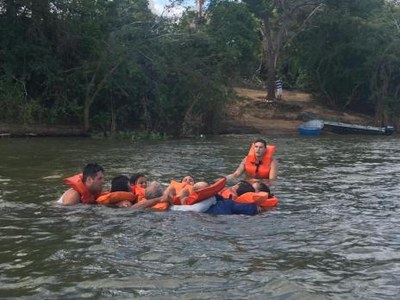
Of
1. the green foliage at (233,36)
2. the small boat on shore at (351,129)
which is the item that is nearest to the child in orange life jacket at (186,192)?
the green foliage at (233,36)

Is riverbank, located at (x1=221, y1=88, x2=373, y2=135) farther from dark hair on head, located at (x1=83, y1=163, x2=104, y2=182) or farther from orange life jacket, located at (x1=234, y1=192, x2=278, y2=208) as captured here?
dark hair on head, located at (x1=83, y1=163, x2=104, y2=182)

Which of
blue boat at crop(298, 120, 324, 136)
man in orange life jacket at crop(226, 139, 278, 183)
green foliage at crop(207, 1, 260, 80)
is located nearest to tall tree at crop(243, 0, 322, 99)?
green foliage at crop(207, 1, 260, 80)

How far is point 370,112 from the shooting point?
36.9 meters

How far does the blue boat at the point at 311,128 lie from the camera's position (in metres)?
28.2

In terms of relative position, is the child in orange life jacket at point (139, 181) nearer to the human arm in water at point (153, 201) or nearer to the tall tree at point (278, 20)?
the human arm in water at point (153, 201)

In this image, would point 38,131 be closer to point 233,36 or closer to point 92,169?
point 233,36

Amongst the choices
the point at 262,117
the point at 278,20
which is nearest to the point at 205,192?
the point at 262,117

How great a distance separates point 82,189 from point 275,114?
23.8 m

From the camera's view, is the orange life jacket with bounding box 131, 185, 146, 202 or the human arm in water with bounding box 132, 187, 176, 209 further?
the orange life jacket with bounding box 131, 185, 146, 202

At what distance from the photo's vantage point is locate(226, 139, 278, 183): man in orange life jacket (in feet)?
42.1

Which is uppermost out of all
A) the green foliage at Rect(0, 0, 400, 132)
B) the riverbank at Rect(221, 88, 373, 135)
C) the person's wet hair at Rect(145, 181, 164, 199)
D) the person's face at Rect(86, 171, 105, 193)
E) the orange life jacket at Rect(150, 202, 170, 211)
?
the green foliage at Rect(0, 0, 400, 132)

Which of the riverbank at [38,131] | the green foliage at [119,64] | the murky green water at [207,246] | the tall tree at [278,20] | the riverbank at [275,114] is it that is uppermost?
the tall tree at [278,20]

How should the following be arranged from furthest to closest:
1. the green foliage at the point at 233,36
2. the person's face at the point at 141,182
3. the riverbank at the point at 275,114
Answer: the riverbank at the point at 275,114 → the green foliage at the point at 233,36 → the person's face at the point at 141,182

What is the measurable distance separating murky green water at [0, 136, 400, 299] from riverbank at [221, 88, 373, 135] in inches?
601
